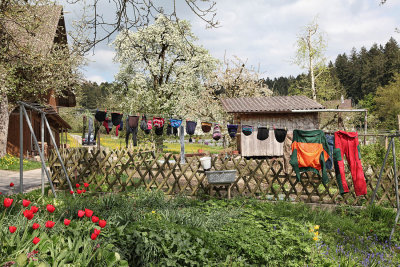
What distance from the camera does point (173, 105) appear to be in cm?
2073

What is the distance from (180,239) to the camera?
9.61ft

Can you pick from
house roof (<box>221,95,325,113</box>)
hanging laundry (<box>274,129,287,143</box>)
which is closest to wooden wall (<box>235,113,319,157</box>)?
house roof (<box>221,95,325,113</box>)

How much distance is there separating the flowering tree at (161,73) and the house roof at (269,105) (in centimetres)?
654

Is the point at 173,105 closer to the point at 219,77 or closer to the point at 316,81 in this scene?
the point at 219,77

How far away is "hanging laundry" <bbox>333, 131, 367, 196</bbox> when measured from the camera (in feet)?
19.6

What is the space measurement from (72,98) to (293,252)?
20.0m

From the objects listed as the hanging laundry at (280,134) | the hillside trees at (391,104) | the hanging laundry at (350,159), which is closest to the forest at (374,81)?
the hillside trees at (391,104)

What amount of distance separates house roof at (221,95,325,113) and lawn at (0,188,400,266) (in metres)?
7.37

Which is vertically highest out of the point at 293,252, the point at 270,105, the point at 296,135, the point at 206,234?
the point at 270,105

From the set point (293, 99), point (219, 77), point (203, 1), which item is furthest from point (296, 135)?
point (219, 77)

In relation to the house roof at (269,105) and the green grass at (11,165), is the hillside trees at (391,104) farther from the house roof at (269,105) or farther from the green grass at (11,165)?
the green grass at (11,165)

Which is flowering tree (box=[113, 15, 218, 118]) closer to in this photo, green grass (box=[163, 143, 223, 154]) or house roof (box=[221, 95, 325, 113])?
green grass (box=[163, 143, 223, 154])

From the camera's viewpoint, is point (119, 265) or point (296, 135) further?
point (296, 135)

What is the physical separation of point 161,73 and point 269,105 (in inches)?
422
